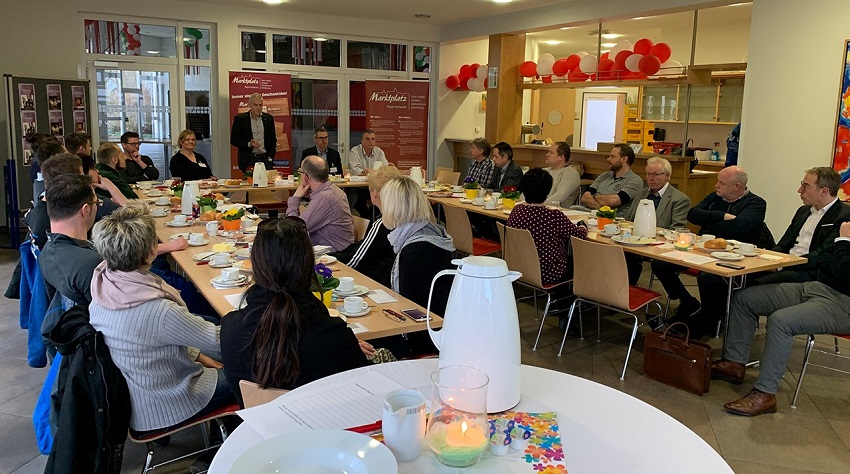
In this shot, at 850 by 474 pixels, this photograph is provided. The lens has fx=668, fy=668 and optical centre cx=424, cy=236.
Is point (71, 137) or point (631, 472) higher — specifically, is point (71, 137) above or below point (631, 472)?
above

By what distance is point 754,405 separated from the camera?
348 cm

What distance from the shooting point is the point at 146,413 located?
231cm

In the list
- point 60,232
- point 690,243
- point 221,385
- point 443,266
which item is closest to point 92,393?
point 221,385

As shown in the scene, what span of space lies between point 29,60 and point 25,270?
5.87 meters

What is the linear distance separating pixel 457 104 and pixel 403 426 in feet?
34.5

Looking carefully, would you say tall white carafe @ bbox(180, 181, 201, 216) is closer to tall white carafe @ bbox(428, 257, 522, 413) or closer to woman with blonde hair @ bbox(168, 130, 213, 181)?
woman with blonde hair @ bbox(168, 130, 213, 181)

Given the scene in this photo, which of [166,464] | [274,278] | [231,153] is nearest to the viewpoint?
[274,278]

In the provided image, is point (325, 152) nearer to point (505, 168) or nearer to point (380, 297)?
point (505, 168)

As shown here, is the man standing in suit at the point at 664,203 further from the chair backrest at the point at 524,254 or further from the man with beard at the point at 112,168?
the man with beard at the point at 112,168

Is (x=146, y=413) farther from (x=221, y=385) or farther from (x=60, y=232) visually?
(x=60, y=232)

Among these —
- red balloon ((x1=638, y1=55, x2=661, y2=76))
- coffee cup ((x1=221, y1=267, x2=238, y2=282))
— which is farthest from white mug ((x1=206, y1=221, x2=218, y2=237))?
red balloon ((x1=638, y1=55, x2=661, y2=76))

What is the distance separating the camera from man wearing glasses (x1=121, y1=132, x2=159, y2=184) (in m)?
7.02

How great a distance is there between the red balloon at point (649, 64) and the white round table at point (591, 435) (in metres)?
6.80

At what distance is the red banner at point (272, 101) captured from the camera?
359 inches
